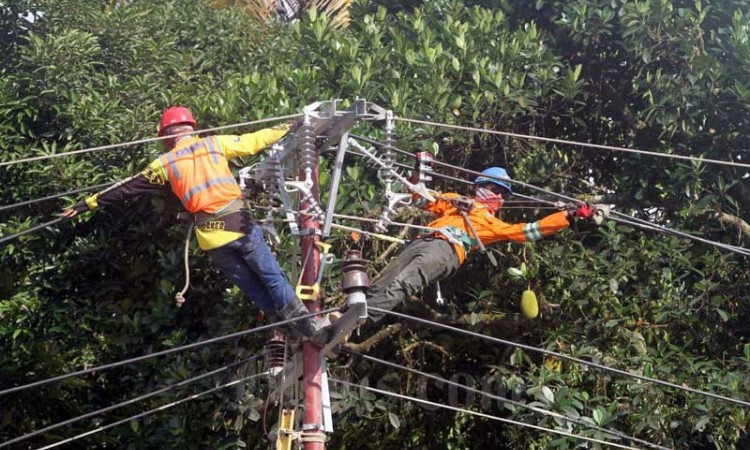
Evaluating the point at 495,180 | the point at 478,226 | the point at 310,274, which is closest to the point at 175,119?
the point at 310,274

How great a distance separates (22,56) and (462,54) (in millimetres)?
3744

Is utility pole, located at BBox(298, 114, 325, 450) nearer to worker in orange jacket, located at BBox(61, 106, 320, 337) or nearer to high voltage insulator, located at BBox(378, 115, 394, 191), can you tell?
worker in orange jacket, located at BBox(61, 106, 320, 337)

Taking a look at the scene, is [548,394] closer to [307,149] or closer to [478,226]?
[478,226]

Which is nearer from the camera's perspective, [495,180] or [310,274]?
[310,274]

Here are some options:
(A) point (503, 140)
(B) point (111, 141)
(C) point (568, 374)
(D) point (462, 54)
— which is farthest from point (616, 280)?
(B) point (111, 141)

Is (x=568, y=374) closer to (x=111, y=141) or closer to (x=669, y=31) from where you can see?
(x=669, y=31)

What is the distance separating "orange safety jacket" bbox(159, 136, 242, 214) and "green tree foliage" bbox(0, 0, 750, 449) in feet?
4.06

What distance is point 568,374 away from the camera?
10672 mm

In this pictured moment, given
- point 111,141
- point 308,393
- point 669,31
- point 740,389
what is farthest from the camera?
point 669,31

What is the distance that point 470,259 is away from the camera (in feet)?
37.5

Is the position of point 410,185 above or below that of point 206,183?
below

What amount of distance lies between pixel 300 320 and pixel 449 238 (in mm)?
1718

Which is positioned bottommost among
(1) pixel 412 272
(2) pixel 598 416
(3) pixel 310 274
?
(2) pixel 598 416

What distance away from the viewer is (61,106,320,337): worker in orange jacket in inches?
340
